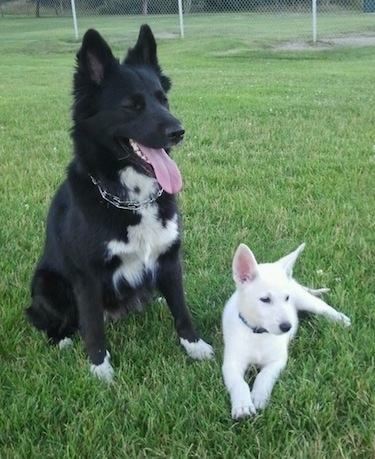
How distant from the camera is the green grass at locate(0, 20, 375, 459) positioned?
231 centimetres

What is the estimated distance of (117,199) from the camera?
2.89 metres

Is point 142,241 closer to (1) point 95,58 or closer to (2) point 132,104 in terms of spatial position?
(2) point 132,104

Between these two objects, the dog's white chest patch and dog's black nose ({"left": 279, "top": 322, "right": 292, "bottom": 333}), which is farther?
the dog's white chest patch

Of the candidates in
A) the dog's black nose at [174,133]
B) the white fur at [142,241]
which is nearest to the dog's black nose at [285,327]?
the white fur at [142,241]

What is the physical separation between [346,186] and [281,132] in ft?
7.78

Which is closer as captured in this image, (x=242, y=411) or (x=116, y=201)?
(x=242, y=411)

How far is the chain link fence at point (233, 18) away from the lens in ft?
80.2

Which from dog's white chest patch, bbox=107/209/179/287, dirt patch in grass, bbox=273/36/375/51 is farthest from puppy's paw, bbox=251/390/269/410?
dirt patch in grass, bbox=273/36/375/51

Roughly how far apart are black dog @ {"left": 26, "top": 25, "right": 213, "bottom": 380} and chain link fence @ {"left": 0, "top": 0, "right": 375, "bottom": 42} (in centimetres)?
2014

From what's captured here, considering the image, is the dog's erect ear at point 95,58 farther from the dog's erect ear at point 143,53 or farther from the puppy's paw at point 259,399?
the puppy's paw at point 259,399

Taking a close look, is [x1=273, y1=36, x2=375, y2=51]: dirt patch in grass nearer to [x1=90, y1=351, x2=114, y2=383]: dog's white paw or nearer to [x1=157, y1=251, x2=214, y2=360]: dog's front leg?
[x1=157, y1=251, x2=214, y2=360]: dog's front leg

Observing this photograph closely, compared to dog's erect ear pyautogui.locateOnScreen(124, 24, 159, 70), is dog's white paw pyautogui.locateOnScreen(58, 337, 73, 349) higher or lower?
lower

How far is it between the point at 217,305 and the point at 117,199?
91 cm

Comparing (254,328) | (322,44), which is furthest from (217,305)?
(322,44)
